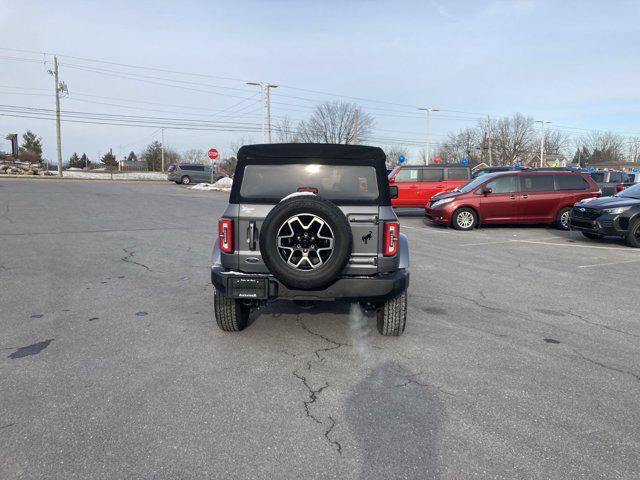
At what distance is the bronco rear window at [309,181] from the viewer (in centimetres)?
→ 448

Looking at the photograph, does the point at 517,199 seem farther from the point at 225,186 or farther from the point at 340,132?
the point at 340,132

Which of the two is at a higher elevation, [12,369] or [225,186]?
[225,186]

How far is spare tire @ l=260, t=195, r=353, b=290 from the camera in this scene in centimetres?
399

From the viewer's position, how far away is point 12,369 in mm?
3877

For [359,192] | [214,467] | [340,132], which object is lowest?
[214,467]

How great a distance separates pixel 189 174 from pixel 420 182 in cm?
2589

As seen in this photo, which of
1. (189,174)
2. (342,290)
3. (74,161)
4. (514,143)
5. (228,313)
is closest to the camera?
(342,290)

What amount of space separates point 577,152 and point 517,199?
101m

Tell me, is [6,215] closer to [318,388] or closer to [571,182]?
[318,388]

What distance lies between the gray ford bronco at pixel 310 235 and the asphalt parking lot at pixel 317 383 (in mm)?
564

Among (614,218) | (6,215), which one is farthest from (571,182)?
(6,215)

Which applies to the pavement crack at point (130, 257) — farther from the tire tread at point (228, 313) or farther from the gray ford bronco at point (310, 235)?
the gray ford bronco at point (310, 235)

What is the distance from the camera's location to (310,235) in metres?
4.07

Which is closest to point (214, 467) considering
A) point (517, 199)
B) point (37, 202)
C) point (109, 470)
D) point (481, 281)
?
point (109, 470)
